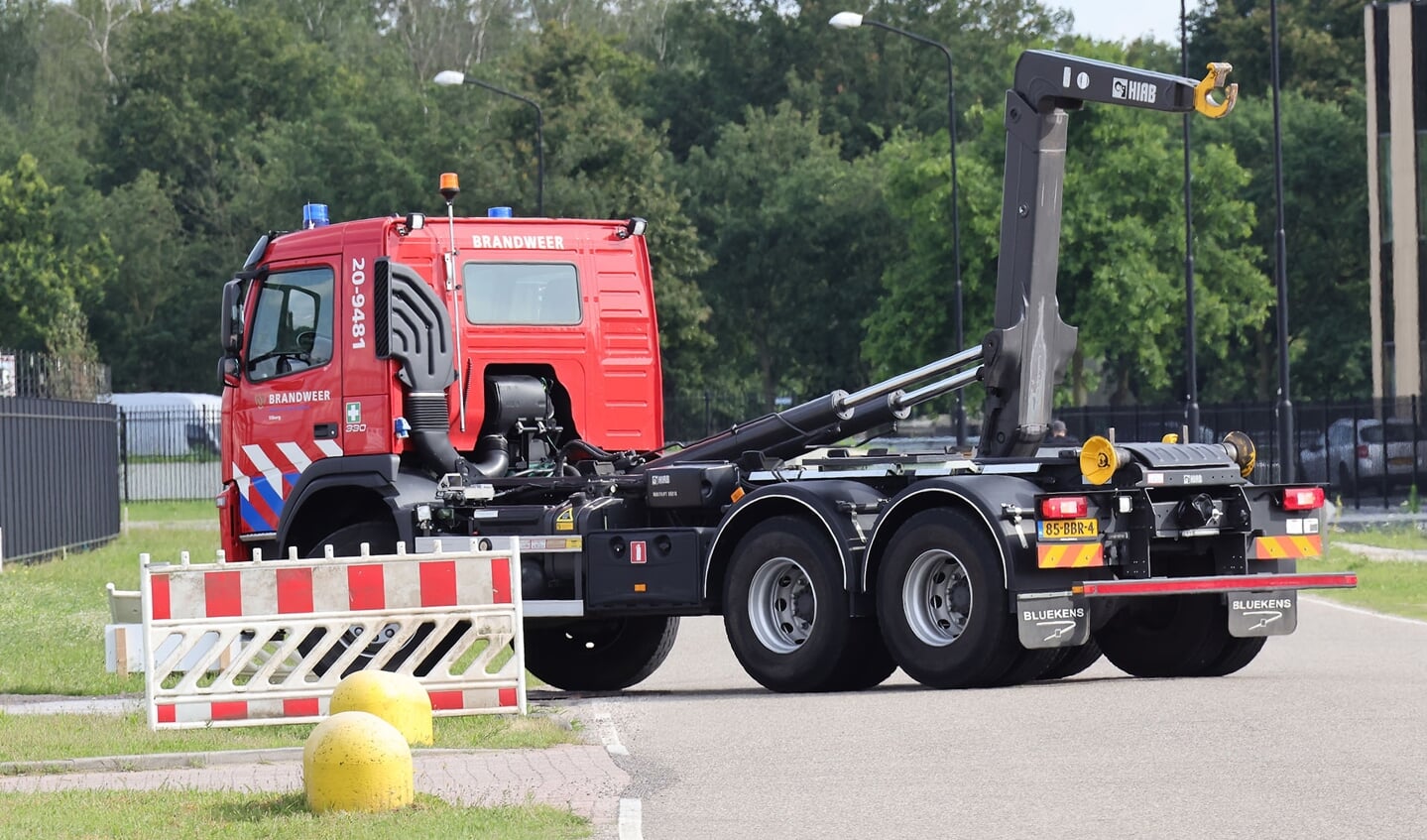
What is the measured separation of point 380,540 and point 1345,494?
3021cm

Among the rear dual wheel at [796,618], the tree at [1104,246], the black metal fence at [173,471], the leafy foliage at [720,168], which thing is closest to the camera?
the rear dual wheel at [796,618]

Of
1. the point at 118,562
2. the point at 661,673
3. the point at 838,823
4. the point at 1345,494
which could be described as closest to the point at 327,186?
the point at 1345,494

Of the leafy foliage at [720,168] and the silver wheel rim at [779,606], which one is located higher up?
the leafy foliage at [720,168]

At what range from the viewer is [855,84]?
8650cm

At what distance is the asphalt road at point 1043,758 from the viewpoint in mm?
8766

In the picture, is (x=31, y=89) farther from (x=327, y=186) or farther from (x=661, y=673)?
(x=661, y=673)

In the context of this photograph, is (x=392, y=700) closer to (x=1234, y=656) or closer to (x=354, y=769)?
(x=354, y=769)

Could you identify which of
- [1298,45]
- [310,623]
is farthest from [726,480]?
[1298,45]

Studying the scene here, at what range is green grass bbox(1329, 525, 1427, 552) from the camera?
1259 inches

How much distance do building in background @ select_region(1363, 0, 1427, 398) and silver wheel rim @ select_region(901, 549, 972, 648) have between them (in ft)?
114

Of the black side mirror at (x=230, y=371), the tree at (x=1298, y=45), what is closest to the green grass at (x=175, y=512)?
the black side mirror at (x=230, y=371)

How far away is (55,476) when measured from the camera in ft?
101

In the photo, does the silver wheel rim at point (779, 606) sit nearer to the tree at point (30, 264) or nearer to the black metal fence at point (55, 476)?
the black metal fence at point (55, 476)

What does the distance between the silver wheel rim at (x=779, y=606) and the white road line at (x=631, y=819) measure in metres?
4.86
